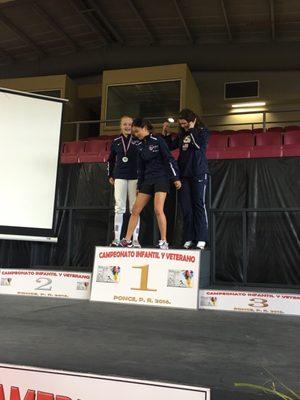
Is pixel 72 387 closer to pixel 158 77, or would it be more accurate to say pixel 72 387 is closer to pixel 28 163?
pixel 28 163

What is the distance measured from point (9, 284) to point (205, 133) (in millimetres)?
2434

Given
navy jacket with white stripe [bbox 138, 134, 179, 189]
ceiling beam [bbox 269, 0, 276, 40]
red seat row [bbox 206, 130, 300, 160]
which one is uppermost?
ceiling beam [bbox 269, 0, 276, 40]

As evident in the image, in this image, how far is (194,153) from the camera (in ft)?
13.0

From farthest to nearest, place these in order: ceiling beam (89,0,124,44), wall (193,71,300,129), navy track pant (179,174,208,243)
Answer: wall (193,71,300,129) → ceiling beam (89,0,124,44) → navy track pant (179,174,208,243)

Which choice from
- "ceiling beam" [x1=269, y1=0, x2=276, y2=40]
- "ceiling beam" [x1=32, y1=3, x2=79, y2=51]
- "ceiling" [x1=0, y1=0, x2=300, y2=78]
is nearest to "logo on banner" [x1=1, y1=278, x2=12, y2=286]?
"ceiling" [x1=0, y1=0, x2=300, y2=78]

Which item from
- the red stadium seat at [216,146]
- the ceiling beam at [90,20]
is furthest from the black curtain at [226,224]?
the ceiling beam at [90,20]

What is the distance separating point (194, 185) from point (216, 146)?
7.56 feet

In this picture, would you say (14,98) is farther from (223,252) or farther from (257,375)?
(257,375)

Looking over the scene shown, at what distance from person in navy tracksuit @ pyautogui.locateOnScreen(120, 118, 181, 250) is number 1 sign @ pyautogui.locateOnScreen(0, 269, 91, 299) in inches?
21.0

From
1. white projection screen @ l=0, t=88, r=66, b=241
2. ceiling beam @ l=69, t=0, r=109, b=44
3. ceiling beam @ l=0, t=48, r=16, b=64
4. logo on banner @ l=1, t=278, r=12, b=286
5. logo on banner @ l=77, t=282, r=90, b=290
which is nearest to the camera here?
logo on banner @ l=77, t=282, r=90, b=290

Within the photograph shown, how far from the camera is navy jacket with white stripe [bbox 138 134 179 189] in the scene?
12.4 feet

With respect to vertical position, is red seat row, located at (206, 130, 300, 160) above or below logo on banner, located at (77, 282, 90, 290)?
above

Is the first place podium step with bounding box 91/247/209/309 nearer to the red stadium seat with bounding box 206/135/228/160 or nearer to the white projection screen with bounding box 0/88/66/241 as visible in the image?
the white projection screen with bounding box 0/88/66/241

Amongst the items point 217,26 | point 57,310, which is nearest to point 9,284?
point 57,310
